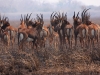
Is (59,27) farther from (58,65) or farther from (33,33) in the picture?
(58,65)

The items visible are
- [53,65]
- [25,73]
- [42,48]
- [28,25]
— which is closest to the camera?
[25,73]

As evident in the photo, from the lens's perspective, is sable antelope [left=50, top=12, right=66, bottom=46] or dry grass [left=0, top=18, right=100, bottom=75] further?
sable antelope [left=50, top=12, right=66, bottom=46]

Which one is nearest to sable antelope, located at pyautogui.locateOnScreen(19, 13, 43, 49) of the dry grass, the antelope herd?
the antelope herd

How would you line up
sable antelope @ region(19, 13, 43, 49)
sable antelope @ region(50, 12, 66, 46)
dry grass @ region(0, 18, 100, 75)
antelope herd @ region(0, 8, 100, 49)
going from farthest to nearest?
sable antelope @ region(50, 12, 66, 46) < antelope herd @ region(0, 8, 100, 49) < sable antelope @ region(19, 13, 43, 49) < dry grass @ region(0, 18, 100, 75)

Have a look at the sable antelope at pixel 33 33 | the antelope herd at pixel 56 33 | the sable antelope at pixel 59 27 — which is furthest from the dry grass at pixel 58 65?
the sable antelope at pixel 59 27

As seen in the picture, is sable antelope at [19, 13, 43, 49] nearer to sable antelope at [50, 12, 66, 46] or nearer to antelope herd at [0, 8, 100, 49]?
antelope herd at [0, 8, 100, 49]

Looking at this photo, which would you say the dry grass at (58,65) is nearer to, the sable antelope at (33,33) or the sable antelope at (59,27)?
the sable antelope at (33,33)

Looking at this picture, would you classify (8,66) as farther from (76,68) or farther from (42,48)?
(42,48)

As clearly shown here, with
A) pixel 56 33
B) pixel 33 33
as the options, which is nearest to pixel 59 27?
pixel 56 33

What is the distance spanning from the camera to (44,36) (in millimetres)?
18125

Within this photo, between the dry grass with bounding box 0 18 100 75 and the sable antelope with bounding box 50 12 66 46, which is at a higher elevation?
the sable antelope with bounding box 50 12 66 46

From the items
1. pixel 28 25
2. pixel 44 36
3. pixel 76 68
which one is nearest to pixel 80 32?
pixel 44 36

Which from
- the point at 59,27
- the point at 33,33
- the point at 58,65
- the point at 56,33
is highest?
the point at 59,27

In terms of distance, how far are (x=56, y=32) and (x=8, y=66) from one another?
337 inches
